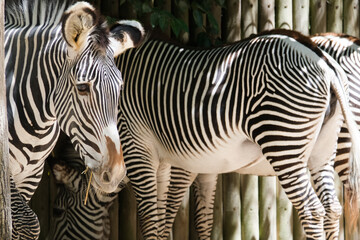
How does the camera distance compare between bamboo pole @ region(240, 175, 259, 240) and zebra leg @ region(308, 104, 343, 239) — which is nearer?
zebra leg @ region(308, 104, 343, 239)

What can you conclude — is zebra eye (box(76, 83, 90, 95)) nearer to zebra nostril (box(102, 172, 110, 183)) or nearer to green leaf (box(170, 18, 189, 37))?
zebra nostril (box(102, 172, 110, 183))

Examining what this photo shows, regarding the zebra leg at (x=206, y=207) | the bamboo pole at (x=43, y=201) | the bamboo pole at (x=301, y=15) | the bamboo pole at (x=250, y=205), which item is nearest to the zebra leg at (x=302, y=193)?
the zebra leg at (x=206, y=207)

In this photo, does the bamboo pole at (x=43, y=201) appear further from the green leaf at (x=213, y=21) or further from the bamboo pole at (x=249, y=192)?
the green leaf at (x=213, y=21)

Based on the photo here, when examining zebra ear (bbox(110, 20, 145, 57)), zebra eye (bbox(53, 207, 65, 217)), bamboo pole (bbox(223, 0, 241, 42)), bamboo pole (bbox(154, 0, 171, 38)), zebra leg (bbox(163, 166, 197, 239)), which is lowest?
zebra eye (bbox(53, 207, 65, 217))

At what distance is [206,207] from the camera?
7016mm

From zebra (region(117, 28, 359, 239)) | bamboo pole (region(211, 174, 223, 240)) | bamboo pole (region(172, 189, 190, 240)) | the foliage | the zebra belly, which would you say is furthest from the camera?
bamboo pole (region(211, 174, 223, 240))

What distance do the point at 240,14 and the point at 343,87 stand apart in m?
2.07

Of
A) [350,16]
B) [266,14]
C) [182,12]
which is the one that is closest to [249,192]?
[266,14]

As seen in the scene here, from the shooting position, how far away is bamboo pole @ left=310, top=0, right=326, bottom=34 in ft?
25.2

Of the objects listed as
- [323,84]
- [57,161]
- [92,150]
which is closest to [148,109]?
[57,161]

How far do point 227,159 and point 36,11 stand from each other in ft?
7.35

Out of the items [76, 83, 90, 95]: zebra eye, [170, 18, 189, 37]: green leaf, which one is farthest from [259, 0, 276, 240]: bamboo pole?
[76, 83, 90, 95]: zebra eye

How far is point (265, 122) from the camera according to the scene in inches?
221

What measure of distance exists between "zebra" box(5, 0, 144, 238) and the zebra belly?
152 cm
